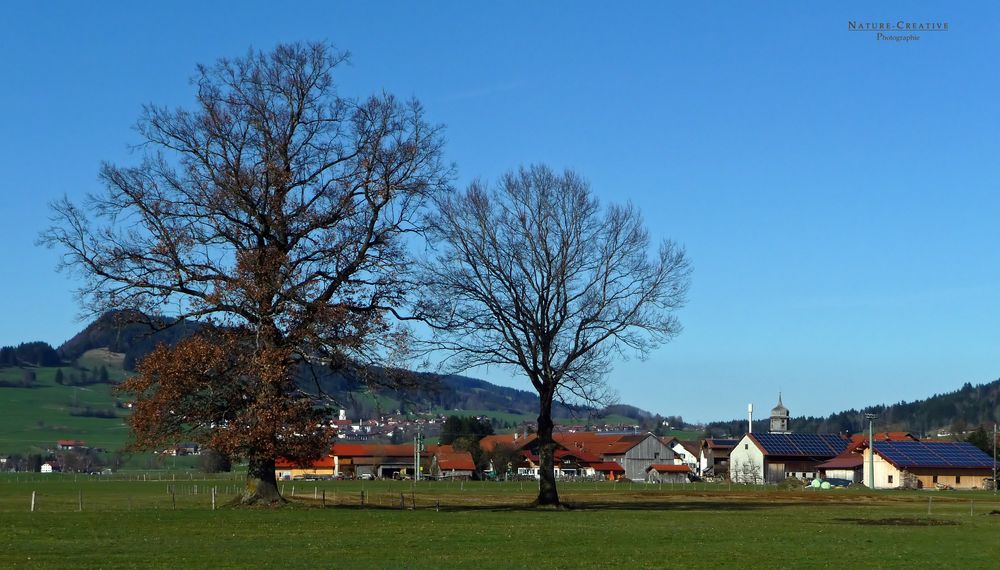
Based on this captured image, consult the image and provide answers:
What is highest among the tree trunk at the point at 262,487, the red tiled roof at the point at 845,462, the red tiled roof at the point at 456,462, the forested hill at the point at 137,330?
the forested hill at the point at 137,330

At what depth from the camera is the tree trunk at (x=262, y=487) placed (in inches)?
1746

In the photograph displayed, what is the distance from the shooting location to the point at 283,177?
143 ft

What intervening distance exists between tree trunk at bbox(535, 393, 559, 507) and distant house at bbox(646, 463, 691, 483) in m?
107

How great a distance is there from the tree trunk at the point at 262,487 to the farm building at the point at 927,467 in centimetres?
8804

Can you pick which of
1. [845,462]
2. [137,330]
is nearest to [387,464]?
[845,462]

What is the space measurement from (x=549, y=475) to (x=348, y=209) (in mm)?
17626

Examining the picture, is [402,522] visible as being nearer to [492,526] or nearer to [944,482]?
[492,526]

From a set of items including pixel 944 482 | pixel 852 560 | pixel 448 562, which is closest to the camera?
pixel 448 562

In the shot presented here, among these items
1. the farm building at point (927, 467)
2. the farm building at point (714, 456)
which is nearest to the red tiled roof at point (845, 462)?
the farm building at point (927, 467)

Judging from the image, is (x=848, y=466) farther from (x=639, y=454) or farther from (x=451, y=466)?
(x=451, y=466)

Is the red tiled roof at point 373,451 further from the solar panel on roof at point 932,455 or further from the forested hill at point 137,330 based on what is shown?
the forested hill at point 137,330

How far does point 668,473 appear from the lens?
168 m

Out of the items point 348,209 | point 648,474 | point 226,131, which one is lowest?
point 648,474

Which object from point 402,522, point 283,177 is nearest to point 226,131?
point 283,177
